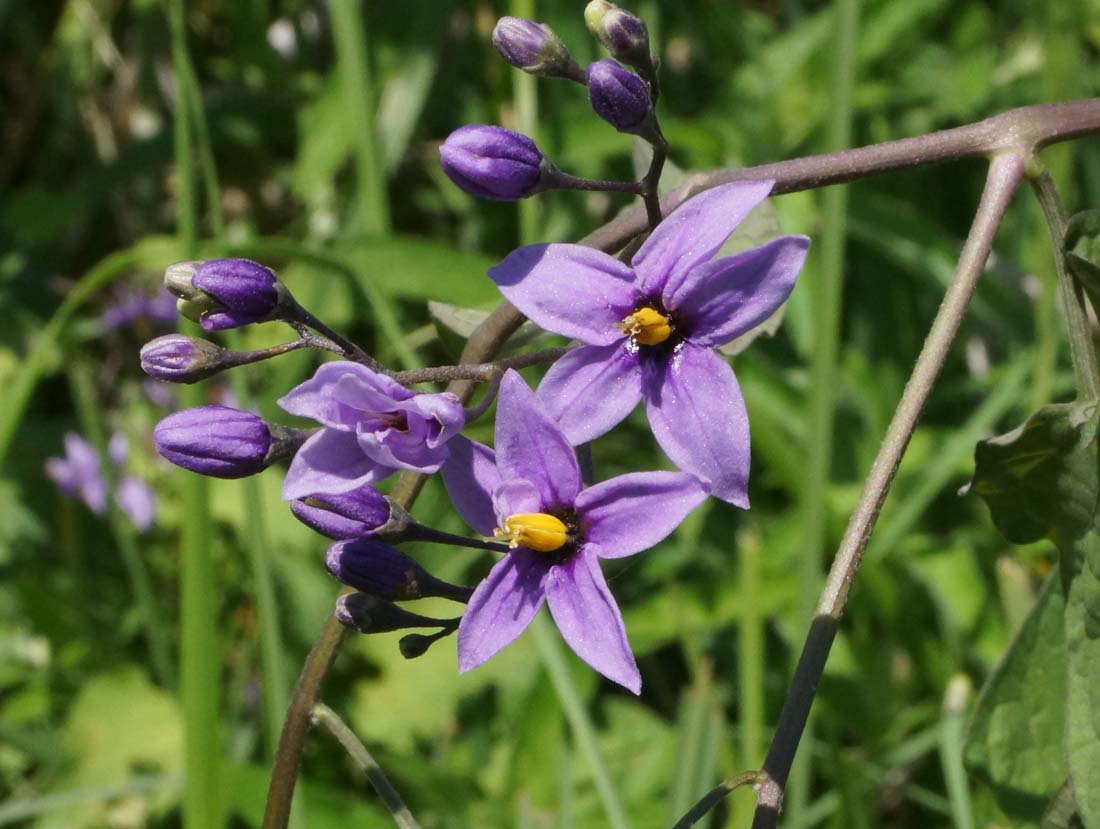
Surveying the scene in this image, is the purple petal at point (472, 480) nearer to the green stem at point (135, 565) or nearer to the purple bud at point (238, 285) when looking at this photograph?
the purple bud at point (238, 285)

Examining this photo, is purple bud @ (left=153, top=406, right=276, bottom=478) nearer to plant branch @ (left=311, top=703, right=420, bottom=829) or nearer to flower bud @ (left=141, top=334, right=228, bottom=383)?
flower bud @ (left=141, top=334, right=228, bottom=383)

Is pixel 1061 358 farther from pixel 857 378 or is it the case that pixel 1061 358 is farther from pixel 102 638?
pixel 102 638

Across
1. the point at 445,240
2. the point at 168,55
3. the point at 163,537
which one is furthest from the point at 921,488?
the point at 168,55

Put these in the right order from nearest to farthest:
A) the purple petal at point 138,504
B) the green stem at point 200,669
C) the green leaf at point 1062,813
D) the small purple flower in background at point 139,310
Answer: the green leaf at point 1062,813, the green stem at point 200,669, the purple petal at point 138,504, the small purple flower in background at point 139,310

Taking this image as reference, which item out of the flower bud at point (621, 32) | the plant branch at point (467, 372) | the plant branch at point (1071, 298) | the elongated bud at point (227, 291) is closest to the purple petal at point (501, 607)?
the plant branch at point (467, 372)

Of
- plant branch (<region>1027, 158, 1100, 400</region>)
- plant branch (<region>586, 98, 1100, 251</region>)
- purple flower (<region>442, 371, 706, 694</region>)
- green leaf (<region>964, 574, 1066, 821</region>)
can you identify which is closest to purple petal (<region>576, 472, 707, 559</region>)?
purple flower (<region>442, 371, 706, 694</region>)

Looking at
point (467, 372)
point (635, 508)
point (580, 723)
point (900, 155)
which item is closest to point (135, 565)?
point (580, 723)
